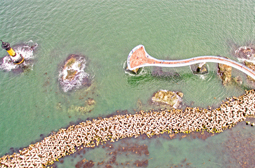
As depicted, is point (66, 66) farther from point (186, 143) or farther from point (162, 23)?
point (186, 143)

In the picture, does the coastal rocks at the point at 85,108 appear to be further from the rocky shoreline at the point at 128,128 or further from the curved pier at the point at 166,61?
the curved pier at the point at 166,61

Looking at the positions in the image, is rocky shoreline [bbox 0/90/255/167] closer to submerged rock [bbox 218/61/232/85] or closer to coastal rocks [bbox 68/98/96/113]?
coastal rocks [bbox 68/98/96/113]

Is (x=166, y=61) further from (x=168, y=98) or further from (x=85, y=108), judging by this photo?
(x=85, y=108)

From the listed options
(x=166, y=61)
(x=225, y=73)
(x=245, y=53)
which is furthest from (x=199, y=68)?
(x=245, y=53)

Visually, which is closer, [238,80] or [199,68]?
[238,80]

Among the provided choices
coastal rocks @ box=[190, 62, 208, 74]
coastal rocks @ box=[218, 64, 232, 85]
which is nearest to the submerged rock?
coastal rocks @ box=[218, 64, 232, 85]

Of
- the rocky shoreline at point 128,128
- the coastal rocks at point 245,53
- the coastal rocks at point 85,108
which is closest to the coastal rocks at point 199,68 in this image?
the rocky shoreline at point 128,128
